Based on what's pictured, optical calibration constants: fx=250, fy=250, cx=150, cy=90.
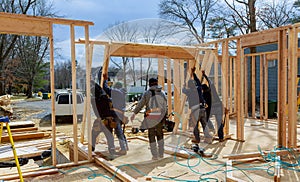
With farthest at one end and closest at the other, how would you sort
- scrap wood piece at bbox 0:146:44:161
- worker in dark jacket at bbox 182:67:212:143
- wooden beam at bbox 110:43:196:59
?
worker in dark jacket at bbox 182:67:212:143 → wooden beam at bbox 110:43:196:59 → scrap wood piece at bbox 0:146:44:161

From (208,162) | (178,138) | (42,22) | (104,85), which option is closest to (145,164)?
(208,162)

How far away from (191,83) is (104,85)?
6.76ft

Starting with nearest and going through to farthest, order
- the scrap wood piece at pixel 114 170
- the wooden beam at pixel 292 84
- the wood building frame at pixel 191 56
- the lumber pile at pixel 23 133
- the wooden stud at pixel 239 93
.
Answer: the scrap wood piece at pixel 114 170 < the wood building frame at pixel 191 56 < the wooden beam at pixel 292 84 < the wooden stud at pixel 239 93 < the lumber pile at pixel 23 133

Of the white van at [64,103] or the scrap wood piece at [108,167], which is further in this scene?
the white van at [64,103]

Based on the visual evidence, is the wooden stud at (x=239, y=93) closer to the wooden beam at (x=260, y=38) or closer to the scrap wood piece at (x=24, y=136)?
the wooden beam at (x=260, y=38)

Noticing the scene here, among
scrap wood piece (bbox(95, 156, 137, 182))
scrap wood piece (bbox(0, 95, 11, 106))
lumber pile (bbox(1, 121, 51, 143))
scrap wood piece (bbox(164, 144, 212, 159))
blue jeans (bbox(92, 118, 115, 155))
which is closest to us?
scrap wood piece (bbox(95, 156, 137, 182))

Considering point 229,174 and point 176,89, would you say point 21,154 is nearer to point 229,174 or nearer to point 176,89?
point 229,174

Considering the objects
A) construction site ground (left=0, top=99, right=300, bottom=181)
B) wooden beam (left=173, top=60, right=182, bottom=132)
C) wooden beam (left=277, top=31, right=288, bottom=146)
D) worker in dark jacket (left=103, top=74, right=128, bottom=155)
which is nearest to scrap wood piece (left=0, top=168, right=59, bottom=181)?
construction site ground (left=0, top=99, right=300, bottom=181)

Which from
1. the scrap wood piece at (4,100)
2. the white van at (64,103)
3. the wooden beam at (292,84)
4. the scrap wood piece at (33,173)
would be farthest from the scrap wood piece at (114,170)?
the scrap wood piece at (4,100)

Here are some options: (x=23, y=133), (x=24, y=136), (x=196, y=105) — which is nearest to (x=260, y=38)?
(x=196, y=105)

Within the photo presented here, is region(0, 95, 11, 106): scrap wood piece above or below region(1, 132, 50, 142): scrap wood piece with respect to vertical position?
above

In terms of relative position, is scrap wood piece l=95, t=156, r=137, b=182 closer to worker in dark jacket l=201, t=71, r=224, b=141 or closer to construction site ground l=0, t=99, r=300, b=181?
construction site ground l=0, t=99, r=300, b=181

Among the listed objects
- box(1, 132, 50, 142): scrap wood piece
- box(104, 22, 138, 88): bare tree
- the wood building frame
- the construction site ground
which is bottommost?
box(1, 132, 50, 142): scrap wood piece

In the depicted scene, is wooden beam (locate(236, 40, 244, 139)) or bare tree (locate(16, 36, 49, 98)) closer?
wooden beam (locate(236, 40, 244, 139))
